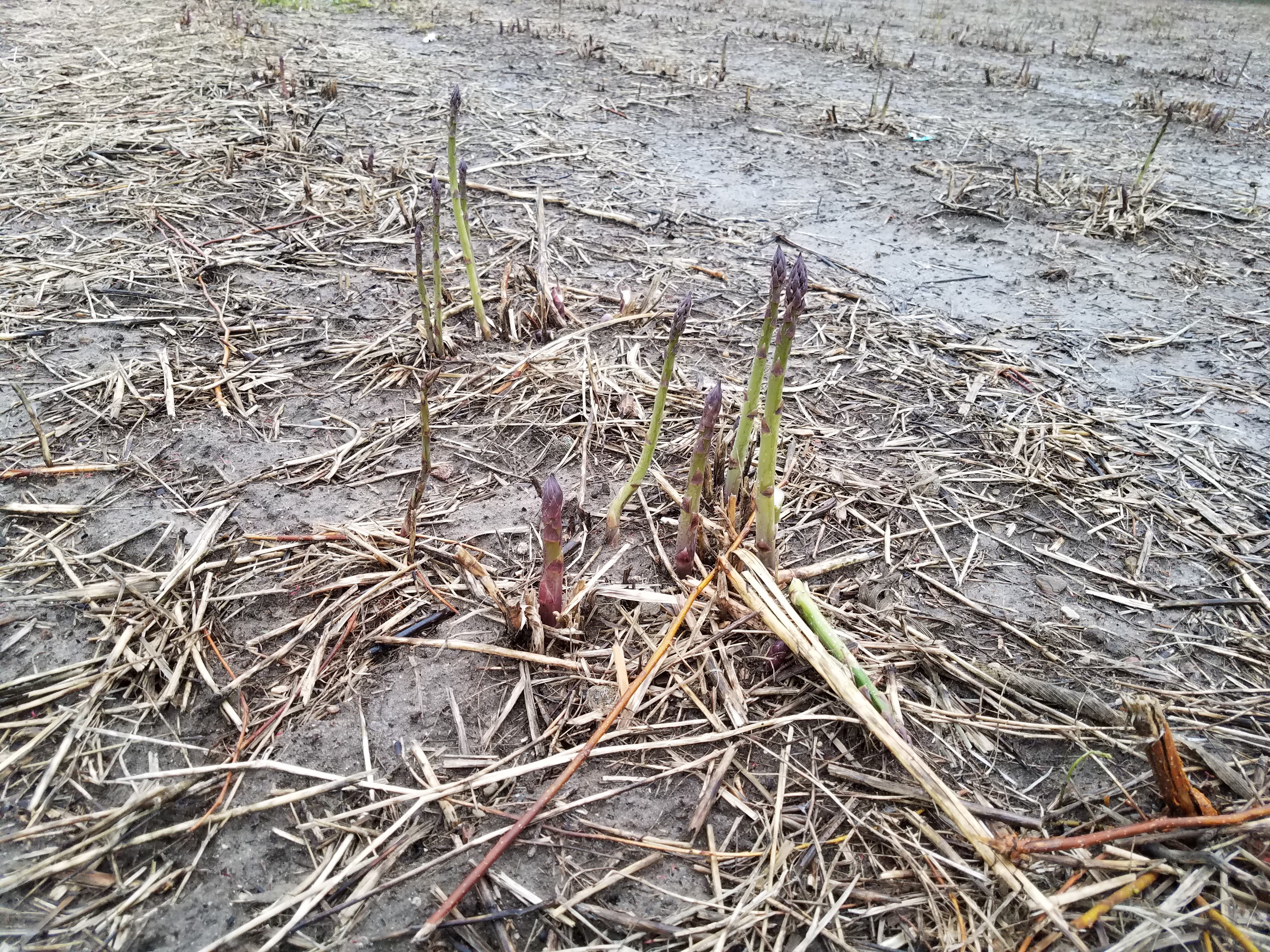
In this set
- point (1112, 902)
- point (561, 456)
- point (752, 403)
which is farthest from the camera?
point (561, 456)

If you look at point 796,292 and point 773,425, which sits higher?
point 796,292

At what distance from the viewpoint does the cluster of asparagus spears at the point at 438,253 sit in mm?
2410

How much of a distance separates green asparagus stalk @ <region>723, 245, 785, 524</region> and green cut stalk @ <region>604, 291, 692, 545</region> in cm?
18

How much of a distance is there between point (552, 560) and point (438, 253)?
151cm

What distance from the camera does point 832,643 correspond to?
4.81 feet

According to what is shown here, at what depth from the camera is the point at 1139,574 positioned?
1.86 meters

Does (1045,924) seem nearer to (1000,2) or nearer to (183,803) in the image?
(183,803)

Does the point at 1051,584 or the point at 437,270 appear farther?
the point at 437,270

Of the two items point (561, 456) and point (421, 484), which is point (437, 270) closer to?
point (561, 456)

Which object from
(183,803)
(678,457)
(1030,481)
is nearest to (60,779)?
(183,803)

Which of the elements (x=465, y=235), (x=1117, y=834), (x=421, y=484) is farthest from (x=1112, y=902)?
(x=465, y=235)

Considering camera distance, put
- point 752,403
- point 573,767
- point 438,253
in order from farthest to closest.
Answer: point 438,253 < point 752,403 < point 573,767

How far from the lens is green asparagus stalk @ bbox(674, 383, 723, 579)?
61.9 inches

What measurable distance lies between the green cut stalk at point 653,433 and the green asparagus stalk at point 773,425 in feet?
0.74
